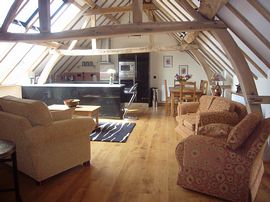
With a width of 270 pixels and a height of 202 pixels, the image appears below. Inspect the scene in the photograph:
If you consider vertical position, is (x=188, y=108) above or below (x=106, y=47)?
below

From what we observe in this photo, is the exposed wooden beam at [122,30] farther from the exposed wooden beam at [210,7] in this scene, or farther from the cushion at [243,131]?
the cushion at [243,131]

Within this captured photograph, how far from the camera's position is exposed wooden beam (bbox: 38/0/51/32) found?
435 centimetres

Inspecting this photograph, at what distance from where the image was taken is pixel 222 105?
13.1 feet

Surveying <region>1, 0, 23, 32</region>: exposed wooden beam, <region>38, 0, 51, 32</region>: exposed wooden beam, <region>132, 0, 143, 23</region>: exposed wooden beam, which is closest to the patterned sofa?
<region>132, 0, 143, 23</region>: exposed wooden beam

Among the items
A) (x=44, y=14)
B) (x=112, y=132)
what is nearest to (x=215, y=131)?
(x=112, y=132)

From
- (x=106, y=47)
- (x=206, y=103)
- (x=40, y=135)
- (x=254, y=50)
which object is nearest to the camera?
(x=40, y=135)

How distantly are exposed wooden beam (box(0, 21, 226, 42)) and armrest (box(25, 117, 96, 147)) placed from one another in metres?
1.73

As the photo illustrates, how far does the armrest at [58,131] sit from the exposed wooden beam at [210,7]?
2.30m

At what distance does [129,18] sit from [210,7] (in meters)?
6.13

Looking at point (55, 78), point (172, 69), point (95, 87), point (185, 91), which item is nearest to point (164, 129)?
point (185, 91)

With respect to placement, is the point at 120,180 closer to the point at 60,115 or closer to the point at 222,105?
the point at 60,115

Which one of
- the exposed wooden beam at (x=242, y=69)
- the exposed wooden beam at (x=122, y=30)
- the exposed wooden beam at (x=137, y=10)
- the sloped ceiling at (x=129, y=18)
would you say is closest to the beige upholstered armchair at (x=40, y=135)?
the exposed wooden beam at (x=122, y=30)

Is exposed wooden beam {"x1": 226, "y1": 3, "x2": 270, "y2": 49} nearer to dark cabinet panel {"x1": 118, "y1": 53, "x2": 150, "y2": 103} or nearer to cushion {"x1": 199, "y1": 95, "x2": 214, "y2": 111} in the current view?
cushion {"x1": 199, "y1": 95, "x2": 214, "y2": 111}

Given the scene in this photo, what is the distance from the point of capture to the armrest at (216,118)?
3.66m
